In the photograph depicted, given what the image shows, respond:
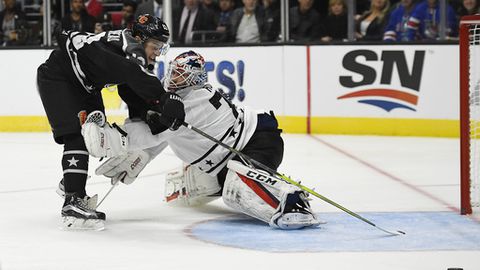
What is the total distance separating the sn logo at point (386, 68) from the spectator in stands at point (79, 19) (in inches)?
98.9

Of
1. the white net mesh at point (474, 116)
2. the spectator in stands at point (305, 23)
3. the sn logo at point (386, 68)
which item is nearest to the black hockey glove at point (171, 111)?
the white net mesh at point (474, 116)

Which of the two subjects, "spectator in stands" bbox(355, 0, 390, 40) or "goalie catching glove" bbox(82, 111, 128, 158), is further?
"spectator in stands" bbox(355, 0, 390, 40)

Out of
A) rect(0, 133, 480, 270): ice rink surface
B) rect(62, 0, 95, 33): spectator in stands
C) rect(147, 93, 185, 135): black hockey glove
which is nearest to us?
rect(0, 133, 480, 270): ice rink surface

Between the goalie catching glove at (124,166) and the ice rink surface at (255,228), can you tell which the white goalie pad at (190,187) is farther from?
the goalie catching glove at (124,166)

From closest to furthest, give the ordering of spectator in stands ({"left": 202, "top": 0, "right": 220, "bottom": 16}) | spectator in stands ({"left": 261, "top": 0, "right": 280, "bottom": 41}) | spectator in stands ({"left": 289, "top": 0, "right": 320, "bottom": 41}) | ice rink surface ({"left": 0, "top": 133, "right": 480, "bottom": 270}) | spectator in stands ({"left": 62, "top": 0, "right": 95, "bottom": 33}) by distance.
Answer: ice rink surface ({"left": 0, "top": 133, "right": 480, "bottom": 270}) → spectator in stands ({"left": 289, "top": 0, "right": 320, "bottom": 41}) → spectator in stands ({"left": 261, "top": 0, "right": 280, "bottom": 41}) → spectator in stands ({"left": 202, "top": 0, "right": 220, "bottom": 16}) → spectator in stands ({"left": 62, "top": 0, "right": 95, "bottom": 33})

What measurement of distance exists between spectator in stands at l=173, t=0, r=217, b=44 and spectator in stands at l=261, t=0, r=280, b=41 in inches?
19.1

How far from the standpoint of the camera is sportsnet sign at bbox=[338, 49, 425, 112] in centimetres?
835

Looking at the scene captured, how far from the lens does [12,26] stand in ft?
31.3

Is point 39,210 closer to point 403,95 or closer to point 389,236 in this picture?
point 389,236

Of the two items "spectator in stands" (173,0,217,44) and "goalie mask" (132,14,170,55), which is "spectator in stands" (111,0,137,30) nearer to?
"spectator in stands" (173,0,217,44)

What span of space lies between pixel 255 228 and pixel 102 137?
0.79 meters

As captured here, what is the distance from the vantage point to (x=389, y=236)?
4.27 meters

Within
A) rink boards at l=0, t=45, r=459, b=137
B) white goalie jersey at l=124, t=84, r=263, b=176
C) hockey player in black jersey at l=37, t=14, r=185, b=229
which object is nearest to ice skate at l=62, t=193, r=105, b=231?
hockey player in black jersey at l=37, t=14, r=185, b=229

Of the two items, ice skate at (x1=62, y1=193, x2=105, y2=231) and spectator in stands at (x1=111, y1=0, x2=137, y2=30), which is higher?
spectator in stands at (x1=111, y1=0, x2=137, y2=30)
